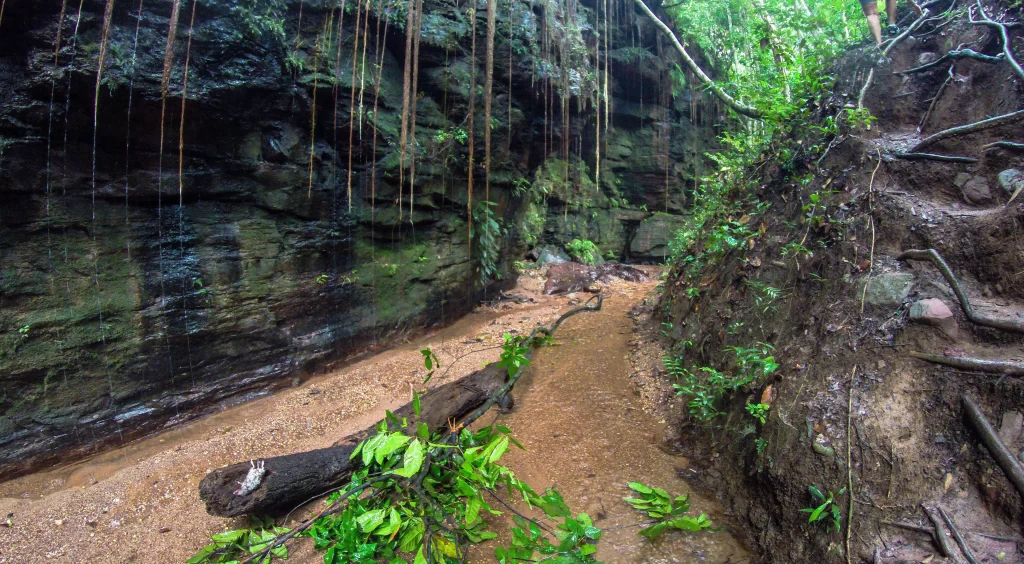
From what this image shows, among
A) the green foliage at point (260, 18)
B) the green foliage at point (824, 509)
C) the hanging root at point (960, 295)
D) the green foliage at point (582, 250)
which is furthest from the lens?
the green foliage at point (582, 250)

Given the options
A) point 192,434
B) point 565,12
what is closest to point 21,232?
point 192,434

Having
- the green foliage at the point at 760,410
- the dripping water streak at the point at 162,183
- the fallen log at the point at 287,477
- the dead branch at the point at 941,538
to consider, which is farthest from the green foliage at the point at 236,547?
the dead branch at the point at 941,538

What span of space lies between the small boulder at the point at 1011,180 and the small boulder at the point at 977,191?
0.10m

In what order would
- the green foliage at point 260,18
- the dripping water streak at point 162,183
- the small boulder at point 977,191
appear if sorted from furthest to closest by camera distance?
the green foliage at point 260,18, the dripping water streak at point 162,183, the small boulder at point 977,191

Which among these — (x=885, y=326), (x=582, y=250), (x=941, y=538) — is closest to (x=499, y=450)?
(x=941, y=538)

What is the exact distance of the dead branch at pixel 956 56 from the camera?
4129 mm

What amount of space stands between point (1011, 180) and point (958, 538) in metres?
2.61

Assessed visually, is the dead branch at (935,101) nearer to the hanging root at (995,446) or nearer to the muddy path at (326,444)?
the hanging root at (995,446)

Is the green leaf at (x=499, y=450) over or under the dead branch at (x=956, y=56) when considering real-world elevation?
under

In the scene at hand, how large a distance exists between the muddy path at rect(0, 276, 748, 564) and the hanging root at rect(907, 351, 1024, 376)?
170cm

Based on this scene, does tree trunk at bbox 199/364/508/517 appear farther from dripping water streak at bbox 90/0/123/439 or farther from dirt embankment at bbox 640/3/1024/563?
dripping water streak at bbox 90/0/123/439

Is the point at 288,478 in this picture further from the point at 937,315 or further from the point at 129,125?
the point at 937,315

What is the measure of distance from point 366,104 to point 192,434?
517 cm

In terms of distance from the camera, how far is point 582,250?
15.6m
